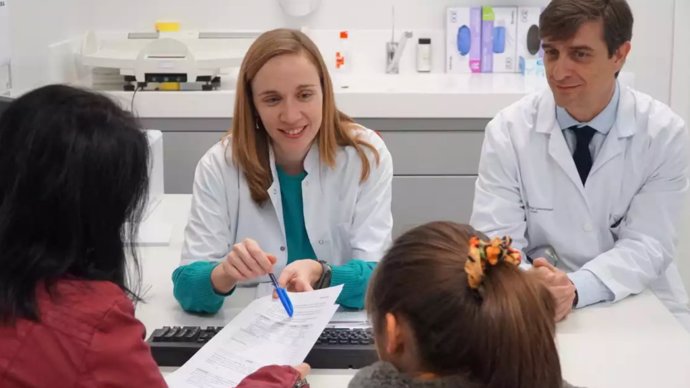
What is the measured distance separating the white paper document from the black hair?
33 cm

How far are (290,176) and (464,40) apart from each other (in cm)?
186

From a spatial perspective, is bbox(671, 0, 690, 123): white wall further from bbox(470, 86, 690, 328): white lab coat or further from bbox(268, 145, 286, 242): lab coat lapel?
bbox(268, 145, 286, 242): lab coat lapel

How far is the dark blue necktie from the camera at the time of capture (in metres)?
2.00

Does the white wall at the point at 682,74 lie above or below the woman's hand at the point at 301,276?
above

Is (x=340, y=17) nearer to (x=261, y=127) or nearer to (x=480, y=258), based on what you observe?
(x=261, y=127)

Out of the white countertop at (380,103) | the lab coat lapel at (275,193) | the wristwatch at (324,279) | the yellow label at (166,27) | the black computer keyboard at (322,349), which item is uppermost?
the yellow label at (166,27)

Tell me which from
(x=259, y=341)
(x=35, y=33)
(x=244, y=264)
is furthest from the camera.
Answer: (x=35, y=33)

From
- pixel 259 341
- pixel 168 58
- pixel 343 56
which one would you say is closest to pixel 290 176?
pixel 259 341

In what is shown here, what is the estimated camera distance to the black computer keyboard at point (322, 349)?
1471 mm

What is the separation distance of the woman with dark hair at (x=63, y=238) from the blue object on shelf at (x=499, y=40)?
2656 mm

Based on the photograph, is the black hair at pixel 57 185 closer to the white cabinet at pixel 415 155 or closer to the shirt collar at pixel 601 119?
the shirt collar at pixel 601 119

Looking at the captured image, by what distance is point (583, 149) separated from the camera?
2.01m

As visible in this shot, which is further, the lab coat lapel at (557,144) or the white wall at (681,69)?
the white wall at (681,69)

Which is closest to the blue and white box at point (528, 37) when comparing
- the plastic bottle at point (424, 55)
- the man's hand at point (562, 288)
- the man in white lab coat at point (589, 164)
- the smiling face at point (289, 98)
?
the plastic bottle at point (424, 55)
